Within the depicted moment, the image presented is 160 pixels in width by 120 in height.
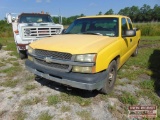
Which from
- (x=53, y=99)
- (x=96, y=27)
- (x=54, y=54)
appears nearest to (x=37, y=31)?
(x=96, y=27)

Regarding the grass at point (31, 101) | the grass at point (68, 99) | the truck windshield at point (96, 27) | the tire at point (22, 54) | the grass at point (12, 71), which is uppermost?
the truck windshield at point (96, 27)

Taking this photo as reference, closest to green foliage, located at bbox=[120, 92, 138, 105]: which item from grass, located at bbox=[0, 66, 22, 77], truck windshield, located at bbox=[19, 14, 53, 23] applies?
grass, located at bbox=[0, 66, 22, 77]

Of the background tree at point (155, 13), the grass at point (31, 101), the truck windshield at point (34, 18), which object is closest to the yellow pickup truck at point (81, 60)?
the grass at point (31, 101)

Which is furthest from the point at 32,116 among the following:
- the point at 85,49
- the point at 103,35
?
the point at 103,35

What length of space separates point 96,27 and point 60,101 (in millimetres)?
2208

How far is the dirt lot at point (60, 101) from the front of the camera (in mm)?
3148

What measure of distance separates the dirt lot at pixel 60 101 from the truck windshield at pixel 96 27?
143 cm

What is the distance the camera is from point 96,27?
15.0ft

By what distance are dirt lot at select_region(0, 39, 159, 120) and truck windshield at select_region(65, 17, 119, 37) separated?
1.43 metres

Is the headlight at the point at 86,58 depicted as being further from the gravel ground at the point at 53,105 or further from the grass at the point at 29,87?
the grass at the point at 29,87

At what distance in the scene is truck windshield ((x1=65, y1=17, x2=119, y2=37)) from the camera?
14.1ft

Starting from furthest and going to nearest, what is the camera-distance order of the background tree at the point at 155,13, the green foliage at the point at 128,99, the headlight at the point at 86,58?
the background tree at the point at 155,13
the green foliage at the point at 128,99
the headlight at the point at 86,58

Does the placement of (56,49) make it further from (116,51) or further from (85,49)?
(116,51)

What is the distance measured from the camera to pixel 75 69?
3113mm
